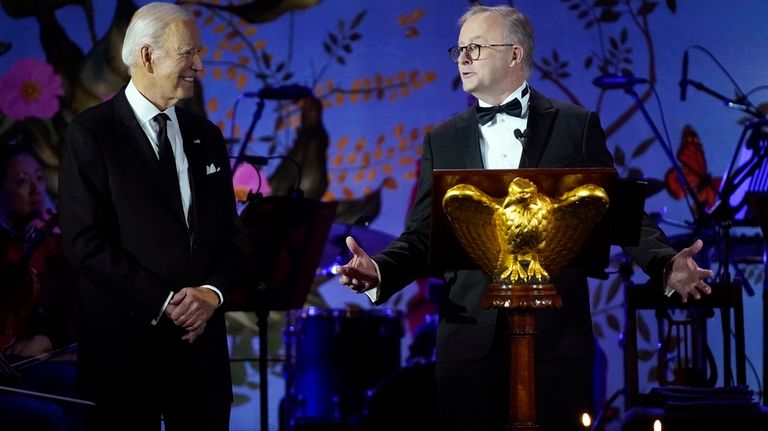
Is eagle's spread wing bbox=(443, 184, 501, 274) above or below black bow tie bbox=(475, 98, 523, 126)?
below

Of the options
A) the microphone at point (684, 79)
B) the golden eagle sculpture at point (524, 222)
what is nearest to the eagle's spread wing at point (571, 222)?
the golden eagle sculpture at point (524, 222)

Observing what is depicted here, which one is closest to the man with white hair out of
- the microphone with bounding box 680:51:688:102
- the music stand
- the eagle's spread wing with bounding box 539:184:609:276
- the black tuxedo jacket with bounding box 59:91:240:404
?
the black tuxedo jacket with bounding box 59:91:240:404

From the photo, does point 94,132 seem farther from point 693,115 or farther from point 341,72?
point 693,115

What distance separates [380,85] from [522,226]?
4336mm

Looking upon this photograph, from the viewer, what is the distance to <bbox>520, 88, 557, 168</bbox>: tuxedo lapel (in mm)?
2764

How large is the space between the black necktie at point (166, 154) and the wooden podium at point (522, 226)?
91 cm

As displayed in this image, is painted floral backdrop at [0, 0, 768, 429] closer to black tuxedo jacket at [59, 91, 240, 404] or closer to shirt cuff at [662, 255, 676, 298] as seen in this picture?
black tuxedo jacket at [59, 91, 240, 404]

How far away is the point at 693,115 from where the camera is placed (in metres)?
6.32

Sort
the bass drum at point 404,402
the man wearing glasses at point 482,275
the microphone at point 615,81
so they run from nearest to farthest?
the man wearing glasses at point 482,275 → the bass drum at point 404,402 → the microphone at point 615,81

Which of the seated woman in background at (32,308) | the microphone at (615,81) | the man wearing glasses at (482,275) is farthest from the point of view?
the microphone at (615,81)

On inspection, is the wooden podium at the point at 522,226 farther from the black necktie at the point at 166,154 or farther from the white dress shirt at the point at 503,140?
the black necktie at the point at 166,154

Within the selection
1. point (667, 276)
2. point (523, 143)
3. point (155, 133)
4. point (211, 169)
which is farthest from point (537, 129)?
point (155, 133)

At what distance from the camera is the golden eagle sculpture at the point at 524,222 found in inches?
82.9

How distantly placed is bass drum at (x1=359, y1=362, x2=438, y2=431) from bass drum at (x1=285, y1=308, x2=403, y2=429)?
0.51 metres
